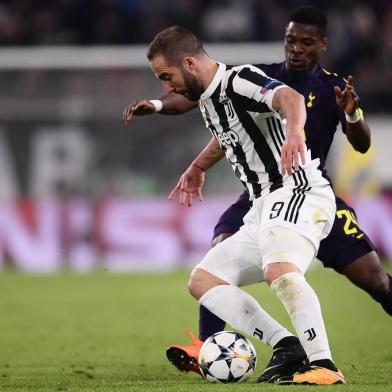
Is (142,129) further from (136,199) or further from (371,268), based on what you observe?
(371,268)

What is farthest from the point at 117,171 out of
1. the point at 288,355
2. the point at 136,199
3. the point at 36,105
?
the point at 288,355

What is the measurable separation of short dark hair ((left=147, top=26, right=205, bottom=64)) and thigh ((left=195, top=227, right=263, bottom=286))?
110cm

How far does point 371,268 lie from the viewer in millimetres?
6719

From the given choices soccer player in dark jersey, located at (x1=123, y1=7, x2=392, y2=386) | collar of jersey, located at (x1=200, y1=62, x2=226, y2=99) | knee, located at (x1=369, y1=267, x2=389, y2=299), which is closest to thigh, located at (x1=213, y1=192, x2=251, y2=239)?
soccer player in dark jersey, located at (x1=123, y1=7, x2=392, y2=386)

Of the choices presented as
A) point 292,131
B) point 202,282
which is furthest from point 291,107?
point 202,282

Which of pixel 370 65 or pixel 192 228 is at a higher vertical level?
pixel 370 65

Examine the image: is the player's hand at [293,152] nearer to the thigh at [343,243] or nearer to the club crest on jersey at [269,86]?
the club crest on jersey at [269,86]

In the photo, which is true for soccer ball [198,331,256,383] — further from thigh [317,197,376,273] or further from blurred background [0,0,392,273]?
blurred background [0,0,392,273]

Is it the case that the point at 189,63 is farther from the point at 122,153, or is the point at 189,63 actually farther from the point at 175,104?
the point at 122,153

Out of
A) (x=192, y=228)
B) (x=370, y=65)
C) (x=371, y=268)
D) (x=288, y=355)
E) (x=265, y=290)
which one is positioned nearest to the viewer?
(x=288, y=355)

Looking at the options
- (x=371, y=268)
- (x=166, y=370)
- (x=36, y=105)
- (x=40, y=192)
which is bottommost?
A: (x=166, y=370)

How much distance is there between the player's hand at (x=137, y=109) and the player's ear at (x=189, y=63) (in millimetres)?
646

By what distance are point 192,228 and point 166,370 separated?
913 cm

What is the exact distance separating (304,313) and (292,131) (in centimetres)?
97
